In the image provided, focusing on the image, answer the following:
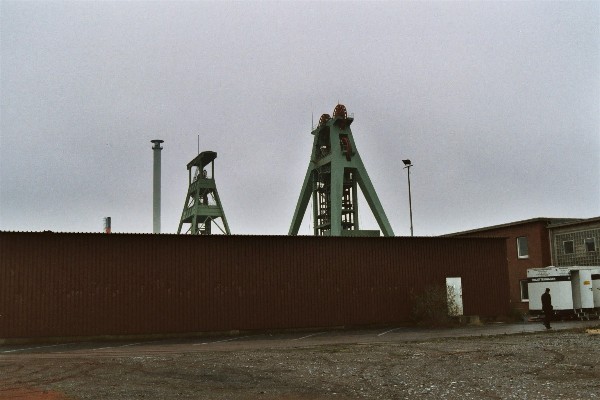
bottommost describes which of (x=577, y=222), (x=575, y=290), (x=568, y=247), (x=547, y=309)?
(x=547, y=309)

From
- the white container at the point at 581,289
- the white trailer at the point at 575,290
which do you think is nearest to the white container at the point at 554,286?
the white trailer at the point at 575,290

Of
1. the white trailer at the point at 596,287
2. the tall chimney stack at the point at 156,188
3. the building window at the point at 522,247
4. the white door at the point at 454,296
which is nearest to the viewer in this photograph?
the white door at the point at 454,296

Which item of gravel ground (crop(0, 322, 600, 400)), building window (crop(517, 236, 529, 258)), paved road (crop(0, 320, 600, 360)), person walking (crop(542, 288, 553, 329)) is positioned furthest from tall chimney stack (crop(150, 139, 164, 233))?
person walking (crop(542, 288, 553, 329))

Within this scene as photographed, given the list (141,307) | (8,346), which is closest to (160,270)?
(141,307)

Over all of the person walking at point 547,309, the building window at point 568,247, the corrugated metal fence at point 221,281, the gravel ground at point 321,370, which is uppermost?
the building window at point 568,247

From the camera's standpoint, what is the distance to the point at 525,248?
4191 cm

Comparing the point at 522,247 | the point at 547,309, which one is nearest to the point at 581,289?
the point at 547,309

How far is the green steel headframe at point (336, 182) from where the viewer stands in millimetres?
43250

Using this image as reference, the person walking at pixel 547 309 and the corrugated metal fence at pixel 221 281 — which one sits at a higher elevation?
the corrugated metal fence at pixel 221 281

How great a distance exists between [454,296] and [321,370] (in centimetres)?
1701

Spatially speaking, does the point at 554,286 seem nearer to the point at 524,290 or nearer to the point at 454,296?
the point at 454,296

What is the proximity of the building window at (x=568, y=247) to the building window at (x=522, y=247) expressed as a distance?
284 cm

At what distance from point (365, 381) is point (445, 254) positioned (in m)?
18.7

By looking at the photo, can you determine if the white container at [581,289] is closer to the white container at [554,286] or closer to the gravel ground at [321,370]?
the white container at [554,286]
